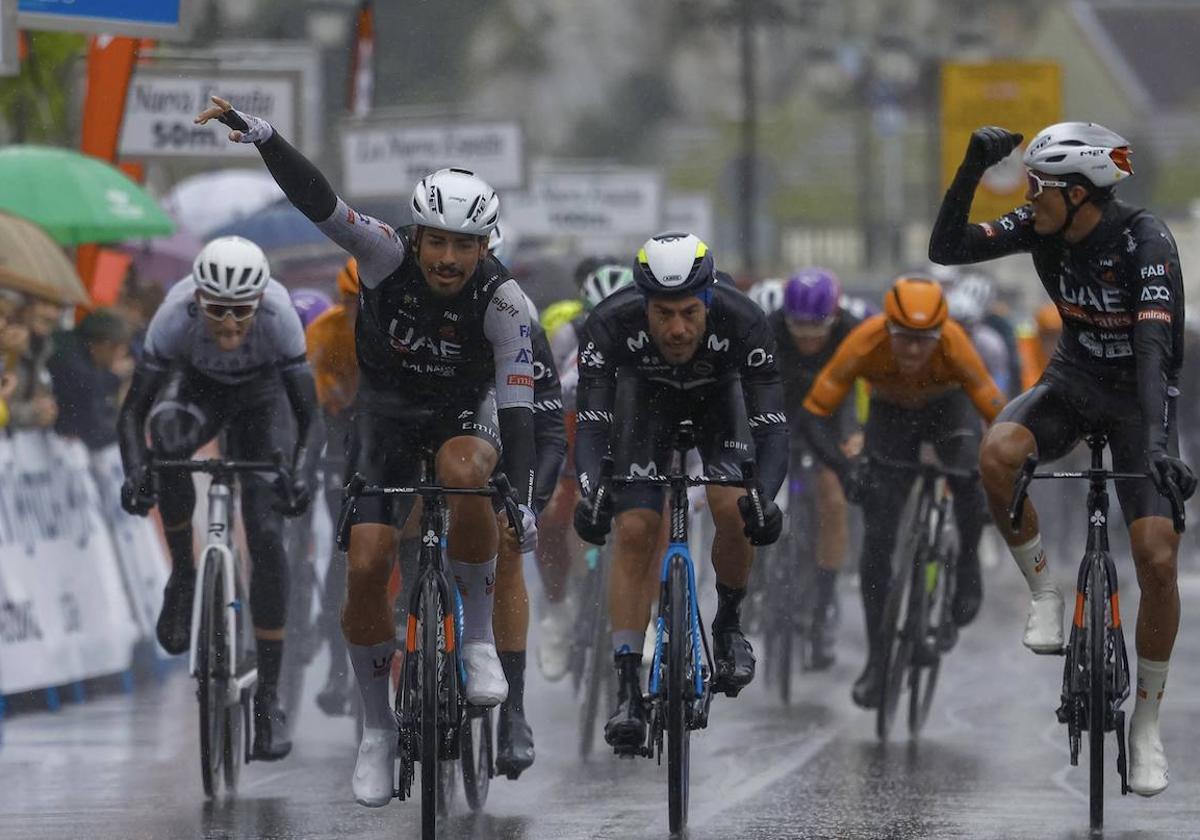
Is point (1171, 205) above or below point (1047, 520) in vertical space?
above

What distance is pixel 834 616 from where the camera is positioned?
15.3 metres

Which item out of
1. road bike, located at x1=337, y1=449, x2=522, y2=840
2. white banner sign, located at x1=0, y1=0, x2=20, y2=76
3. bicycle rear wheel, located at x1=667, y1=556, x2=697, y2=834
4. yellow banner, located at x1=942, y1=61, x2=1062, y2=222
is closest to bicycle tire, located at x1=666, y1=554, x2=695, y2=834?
bicycle rear wheel, located at x1=667, y1=556, x2=697, y2=834

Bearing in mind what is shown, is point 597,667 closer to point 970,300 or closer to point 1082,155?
point 1082,155

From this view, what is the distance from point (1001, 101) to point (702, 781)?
16124 millimetres

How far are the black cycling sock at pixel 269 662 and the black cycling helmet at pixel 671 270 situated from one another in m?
2.51

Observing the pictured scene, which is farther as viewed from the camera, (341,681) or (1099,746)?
(341,681)

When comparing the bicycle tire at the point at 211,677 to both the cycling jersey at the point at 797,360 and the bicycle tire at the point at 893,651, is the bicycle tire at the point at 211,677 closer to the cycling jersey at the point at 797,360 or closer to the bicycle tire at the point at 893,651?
the bicycle tire at the point at 893,651

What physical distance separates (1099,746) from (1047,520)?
1416 cm

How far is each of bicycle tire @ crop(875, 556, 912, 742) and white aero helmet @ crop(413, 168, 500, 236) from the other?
12.6 feet

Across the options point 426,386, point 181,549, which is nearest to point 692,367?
point 426,386

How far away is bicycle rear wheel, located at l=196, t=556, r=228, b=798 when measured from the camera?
33.4 feet

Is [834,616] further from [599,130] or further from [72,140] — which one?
[599,130]

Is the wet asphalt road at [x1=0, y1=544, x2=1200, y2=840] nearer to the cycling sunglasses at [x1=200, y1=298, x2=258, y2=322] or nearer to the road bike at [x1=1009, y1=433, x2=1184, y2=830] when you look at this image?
the road bike at [x1=1009, y1=433, x2=1184, y2=830]

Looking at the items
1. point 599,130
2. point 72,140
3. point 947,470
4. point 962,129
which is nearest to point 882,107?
point 599,130
